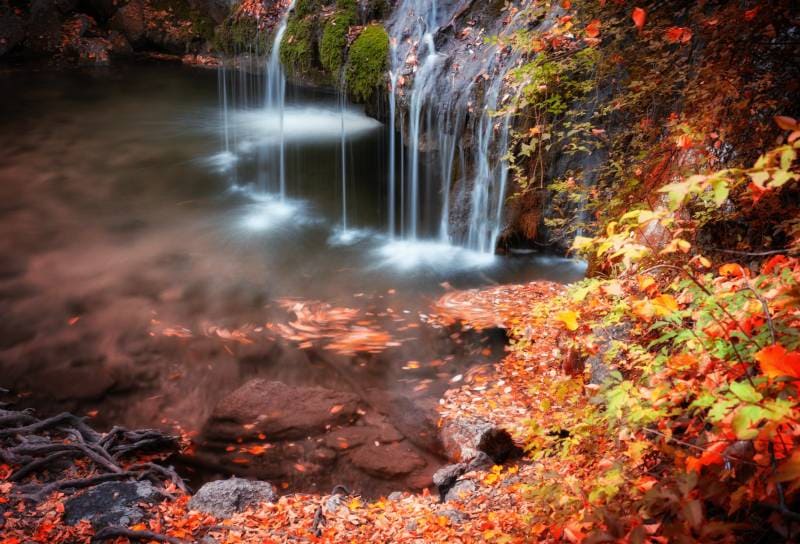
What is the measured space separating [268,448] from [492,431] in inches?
84.1

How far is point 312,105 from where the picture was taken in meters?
16.1

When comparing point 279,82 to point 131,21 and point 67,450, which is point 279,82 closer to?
point 67,450

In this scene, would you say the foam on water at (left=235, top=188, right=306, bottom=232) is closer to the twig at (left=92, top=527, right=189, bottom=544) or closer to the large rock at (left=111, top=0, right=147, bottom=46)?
the twig at (left=92, top=527, right=189, bottom=544)

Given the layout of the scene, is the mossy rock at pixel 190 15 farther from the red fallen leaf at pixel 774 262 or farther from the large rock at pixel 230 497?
the red fallen leaf at pixel 774 262

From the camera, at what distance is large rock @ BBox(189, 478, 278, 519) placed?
4.42 metres

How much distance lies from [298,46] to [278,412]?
8398 mm

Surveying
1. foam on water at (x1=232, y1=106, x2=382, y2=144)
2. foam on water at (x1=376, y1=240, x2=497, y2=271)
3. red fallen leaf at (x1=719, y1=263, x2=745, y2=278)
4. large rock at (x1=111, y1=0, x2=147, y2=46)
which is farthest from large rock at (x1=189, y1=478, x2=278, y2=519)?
large rock at (x1=111, y1=0, x2=147, y2=46)

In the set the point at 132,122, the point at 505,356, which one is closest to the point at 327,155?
the point at 132,122

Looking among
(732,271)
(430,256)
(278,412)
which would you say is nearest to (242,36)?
(430,256)

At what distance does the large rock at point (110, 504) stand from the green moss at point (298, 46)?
930 cm

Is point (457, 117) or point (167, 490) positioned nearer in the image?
point (167, 490)

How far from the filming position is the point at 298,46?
1186 centimetres

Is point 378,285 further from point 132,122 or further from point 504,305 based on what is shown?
point 132,122

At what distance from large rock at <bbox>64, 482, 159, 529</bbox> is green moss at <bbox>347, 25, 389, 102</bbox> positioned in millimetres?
7718
